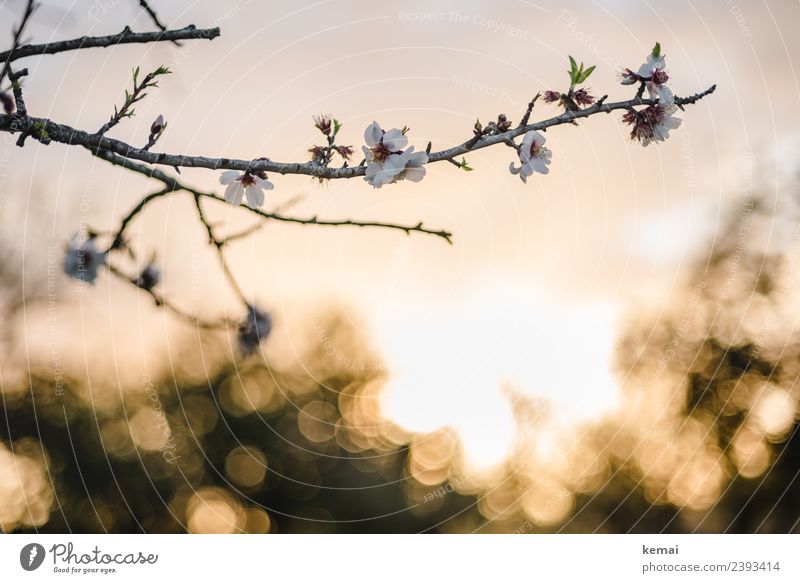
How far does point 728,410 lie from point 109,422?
18.8 meters

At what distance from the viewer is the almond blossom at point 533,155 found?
2.69m

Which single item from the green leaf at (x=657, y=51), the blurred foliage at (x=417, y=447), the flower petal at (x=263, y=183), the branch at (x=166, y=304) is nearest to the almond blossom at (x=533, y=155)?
the green leaf at (x=657, y=51)

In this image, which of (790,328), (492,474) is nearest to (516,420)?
(790,328)

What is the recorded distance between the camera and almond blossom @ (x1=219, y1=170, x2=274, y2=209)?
2758mm

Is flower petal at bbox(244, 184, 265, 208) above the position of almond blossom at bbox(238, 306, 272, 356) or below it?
above

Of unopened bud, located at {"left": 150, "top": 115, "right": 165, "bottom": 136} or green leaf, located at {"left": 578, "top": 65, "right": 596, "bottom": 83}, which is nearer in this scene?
green leaf, located at {"left": 578, "top": 65, "right": 596, "bottom": 83}

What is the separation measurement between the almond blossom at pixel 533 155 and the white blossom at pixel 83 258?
1.89 metres

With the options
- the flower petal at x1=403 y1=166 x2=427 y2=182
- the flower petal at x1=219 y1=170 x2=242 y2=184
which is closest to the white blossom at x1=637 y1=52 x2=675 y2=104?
the flower petal at x1=403 y1=166 x2=427 y2=182

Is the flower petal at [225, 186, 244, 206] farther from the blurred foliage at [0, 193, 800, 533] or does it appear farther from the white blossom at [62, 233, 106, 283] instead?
the blurred foliage at [0, 193, 800, 533]

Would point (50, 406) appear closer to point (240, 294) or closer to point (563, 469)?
point (563, 469)
